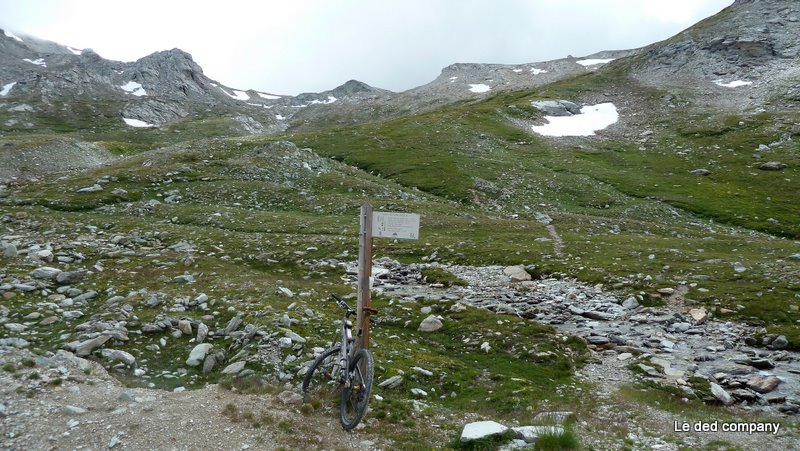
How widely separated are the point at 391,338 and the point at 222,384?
18.3 feet

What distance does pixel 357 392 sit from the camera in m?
9.47

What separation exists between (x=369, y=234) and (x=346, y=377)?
10.7ft

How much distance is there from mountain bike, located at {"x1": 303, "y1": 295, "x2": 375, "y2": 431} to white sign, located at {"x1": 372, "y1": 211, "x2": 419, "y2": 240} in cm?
205

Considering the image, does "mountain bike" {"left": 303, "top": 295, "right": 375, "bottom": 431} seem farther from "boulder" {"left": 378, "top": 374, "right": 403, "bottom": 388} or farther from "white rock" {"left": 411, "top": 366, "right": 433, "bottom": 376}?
"white rock" {"left": 411, "top": 366, "right": 433, "bottom": 376}

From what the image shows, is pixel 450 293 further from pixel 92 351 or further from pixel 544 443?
pixel 92 351

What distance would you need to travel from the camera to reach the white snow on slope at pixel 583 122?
89.5 meters

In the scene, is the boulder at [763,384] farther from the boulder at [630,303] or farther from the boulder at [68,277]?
the boulder at [68,277]

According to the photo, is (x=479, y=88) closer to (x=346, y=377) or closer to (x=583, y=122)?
(x=583, y=122)

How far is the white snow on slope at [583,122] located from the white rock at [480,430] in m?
86.0

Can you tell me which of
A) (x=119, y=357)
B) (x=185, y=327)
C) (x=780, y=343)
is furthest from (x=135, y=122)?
(x=780, y=343)

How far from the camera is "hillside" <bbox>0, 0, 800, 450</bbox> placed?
984cm

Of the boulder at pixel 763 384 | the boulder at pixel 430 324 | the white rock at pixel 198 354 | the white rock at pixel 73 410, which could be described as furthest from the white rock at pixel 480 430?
the white rock at pixel 73 410

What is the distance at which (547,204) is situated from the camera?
156ft

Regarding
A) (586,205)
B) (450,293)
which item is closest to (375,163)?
(586,205)
